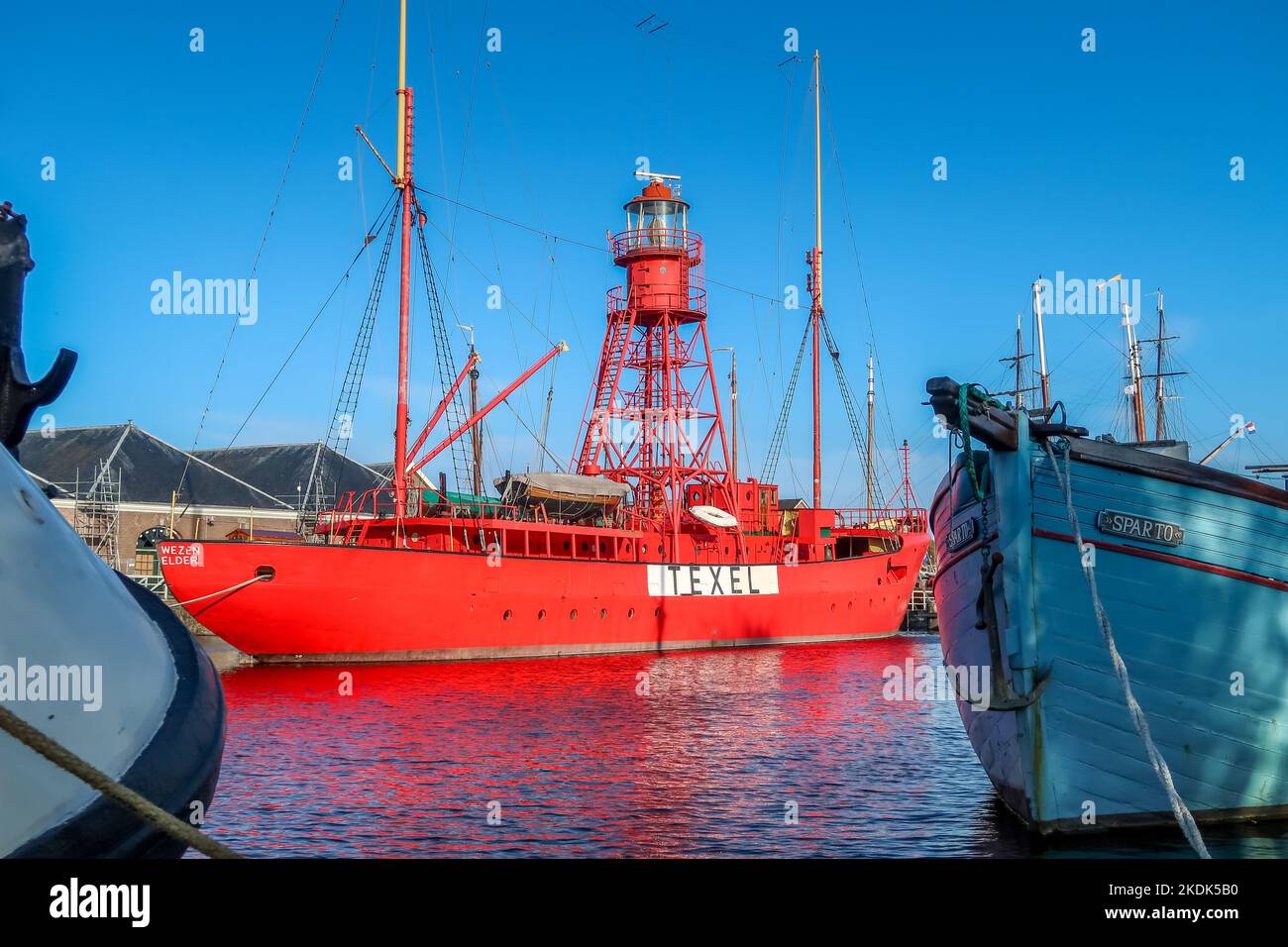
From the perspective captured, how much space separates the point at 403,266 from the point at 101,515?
21.0 meters

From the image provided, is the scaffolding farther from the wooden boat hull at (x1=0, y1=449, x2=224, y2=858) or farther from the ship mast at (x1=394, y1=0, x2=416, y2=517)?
the wooden boat hull at (x1=0, y1=449, x2=224, y2=858)

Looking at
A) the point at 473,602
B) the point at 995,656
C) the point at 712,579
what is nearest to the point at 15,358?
the point at 995,656

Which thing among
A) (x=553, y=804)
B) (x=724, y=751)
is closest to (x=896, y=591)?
(x=724, y=751)

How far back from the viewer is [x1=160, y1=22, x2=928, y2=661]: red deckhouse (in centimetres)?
2558

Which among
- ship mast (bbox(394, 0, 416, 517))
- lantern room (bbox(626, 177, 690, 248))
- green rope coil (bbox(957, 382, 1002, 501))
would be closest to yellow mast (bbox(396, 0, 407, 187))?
ship mast (bbox(394, 0, 416, 517))

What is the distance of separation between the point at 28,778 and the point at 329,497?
4910 cm

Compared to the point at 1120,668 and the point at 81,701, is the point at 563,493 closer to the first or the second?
the point at 1120,668

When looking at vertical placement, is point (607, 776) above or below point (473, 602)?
below

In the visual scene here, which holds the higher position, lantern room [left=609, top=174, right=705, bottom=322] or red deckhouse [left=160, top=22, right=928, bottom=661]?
lantern room [left=609, top=174, right=705, bottom=322]

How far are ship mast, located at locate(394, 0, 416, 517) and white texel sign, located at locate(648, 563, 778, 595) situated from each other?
29.0 feet

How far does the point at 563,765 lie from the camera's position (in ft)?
46.0

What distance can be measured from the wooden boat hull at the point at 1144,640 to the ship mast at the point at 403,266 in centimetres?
2134
